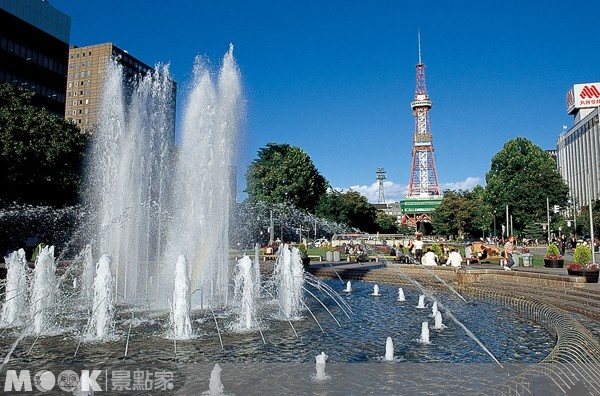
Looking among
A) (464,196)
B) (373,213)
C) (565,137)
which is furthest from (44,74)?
(565,137)

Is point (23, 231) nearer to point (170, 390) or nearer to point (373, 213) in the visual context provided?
point (170, 390)

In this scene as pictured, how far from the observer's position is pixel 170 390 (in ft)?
21.8

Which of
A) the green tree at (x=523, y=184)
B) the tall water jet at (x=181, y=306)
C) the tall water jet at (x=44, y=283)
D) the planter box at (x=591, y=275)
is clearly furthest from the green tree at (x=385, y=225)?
the tall water jet at (x=181, y=306)

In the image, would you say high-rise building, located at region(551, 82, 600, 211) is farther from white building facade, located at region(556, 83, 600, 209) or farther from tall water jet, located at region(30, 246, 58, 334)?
tall water jet, located at region(30, 246, 58, 334)

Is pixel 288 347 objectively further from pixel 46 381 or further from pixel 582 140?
pixel 582 140

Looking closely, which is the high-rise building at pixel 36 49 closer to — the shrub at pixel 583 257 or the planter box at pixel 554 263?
the planter box at pixel 554 263

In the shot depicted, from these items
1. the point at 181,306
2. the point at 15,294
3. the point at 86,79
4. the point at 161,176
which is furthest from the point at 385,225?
the point at 181,306

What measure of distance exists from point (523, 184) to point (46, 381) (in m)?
61.4

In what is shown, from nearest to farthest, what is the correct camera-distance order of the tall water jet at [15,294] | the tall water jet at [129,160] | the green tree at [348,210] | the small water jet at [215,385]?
the small water jet at [215,385]
the tall water jet at [15,294]
the tall water jet at [129,160]
the green tree at [348,210]

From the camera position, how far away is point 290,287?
562 inches

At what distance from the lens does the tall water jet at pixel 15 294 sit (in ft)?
40.4

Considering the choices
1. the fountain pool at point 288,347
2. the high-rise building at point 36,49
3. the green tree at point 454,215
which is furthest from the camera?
the green tree at point 454,215

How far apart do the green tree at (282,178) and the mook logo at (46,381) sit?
173ft

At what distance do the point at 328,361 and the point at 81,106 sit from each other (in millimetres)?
117829
